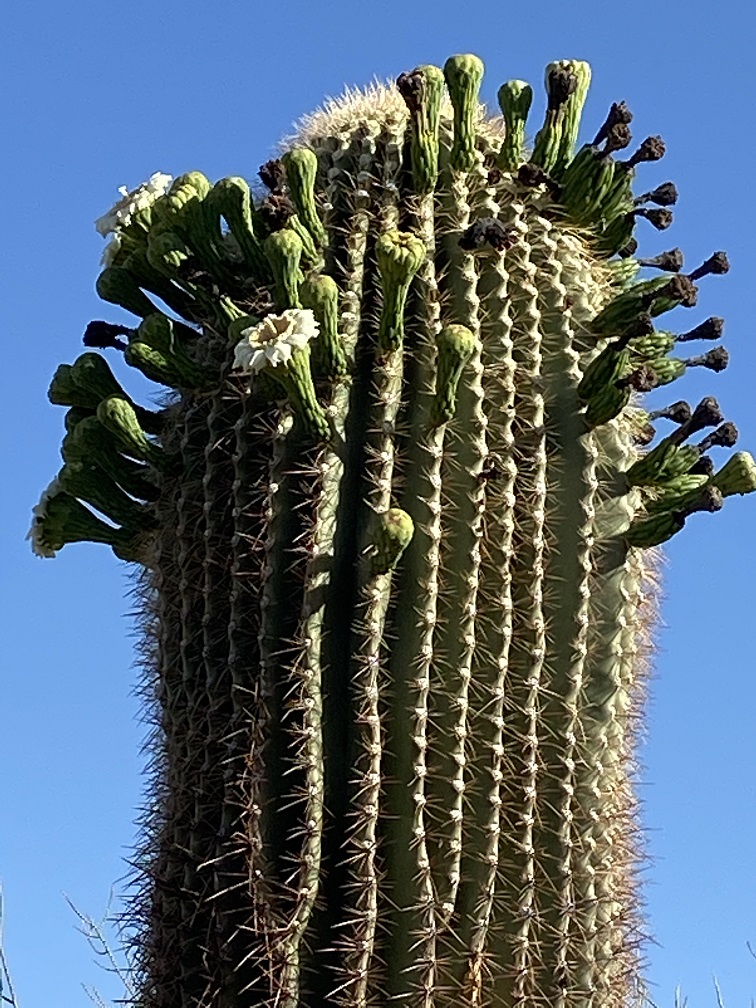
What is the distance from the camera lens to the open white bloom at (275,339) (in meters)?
4.29

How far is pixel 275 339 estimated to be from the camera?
434 cm

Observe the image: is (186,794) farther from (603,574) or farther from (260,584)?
(603,574)

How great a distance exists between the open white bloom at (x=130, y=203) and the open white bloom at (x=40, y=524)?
0.79 m

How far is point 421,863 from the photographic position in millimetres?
4070

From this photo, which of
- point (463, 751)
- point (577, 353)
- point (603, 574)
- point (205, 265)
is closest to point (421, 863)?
point (463, 751)

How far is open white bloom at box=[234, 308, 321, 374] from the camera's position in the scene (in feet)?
14.1

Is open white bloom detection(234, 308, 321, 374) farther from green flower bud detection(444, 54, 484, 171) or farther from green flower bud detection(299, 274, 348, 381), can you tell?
green flower bud detection(444, 54, 484, 171)

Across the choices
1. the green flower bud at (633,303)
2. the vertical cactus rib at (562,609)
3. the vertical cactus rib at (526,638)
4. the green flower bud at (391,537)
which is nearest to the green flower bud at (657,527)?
the vertical cactus rib at (562,609)

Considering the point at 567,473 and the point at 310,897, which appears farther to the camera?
the point at 567,473

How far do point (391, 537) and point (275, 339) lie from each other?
2.10 ft

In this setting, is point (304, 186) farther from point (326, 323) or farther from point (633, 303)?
point (633, 303)

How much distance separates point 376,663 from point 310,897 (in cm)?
59

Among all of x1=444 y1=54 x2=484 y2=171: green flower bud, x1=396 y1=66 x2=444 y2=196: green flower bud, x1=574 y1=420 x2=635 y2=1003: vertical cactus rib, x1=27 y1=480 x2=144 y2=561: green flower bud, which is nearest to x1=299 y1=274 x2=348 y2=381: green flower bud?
x1=396 y1=66 x2=444 y2=196: green flower bud

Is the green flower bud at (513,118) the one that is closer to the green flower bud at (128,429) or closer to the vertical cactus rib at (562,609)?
the vertical cactus rib at (562,609)
